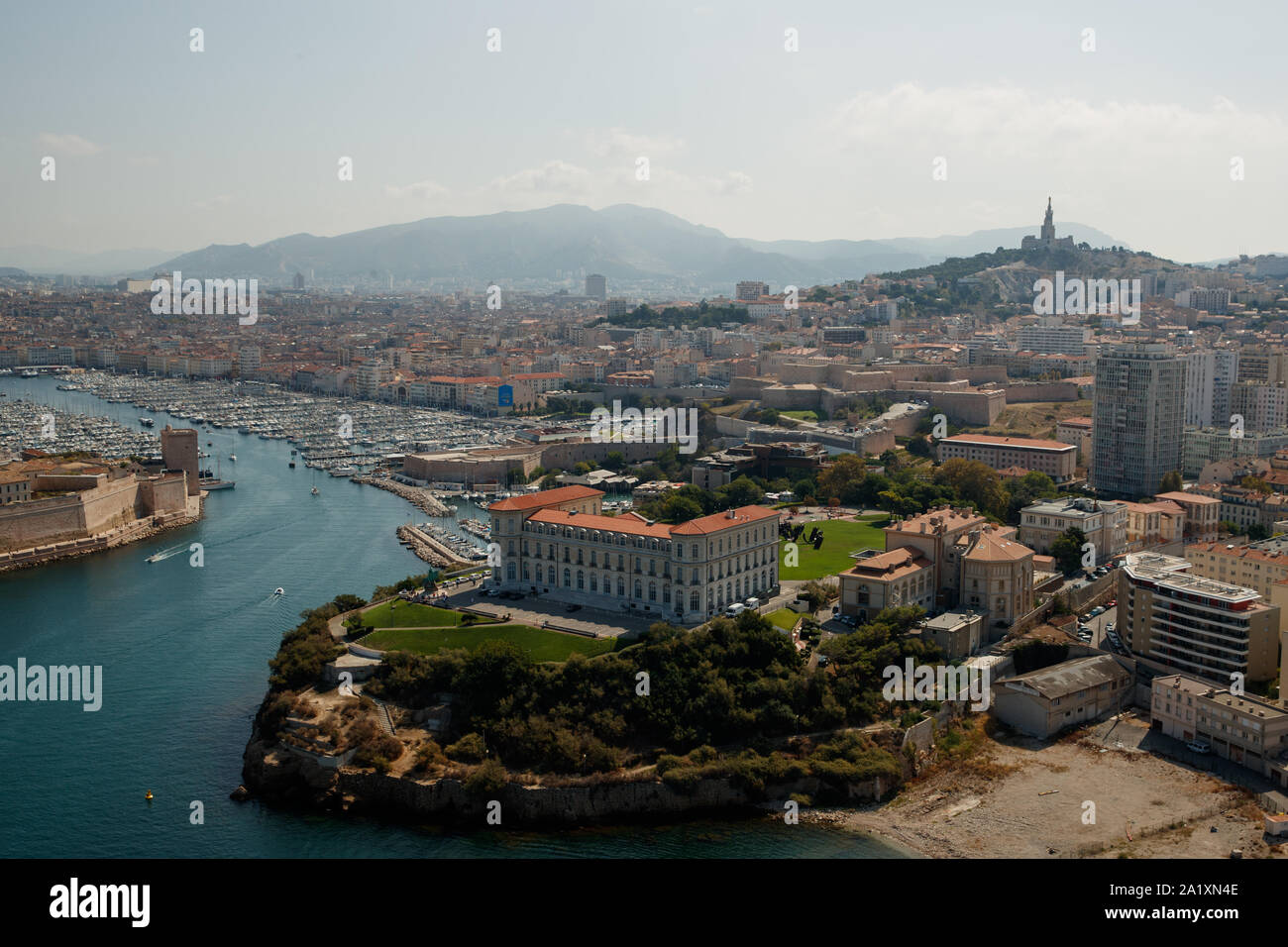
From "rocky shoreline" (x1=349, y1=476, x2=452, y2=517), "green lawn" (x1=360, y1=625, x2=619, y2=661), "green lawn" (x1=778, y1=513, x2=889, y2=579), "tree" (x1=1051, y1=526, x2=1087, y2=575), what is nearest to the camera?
"green lawn" (x1=360, y1=625, x2=619, y2=661)

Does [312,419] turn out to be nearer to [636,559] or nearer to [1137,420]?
[1137,420]

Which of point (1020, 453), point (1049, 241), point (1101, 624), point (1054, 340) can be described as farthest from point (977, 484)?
point (1049, 241)

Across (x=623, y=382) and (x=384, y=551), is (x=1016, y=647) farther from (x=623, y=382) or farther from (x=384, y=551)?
(x=623, y=382)

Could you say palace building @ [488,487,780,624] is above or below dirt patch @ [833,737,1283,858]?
above

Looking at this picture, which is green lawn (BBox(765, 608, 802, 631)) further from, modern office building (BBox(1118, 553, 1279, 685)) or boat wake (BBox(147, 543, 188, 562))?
boat wake (BBox(147, 543, 188, 562))

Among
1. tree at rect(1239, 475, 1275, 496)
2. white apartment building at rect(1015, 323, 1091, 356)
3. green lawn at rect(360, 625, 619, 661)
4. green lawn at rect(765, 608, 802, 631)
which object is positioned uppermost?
white apartment building at rect(1015, 323, 1091, 356)

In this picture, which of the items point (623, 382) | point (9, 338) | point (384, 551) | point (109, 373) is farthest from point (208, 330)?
point (384, 551)

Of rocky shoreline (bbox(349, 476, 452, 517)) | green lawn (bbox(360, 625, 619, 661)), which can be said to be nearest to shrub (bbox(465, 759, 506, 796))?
green lawn (bbox(360, 625, 619, 661))
